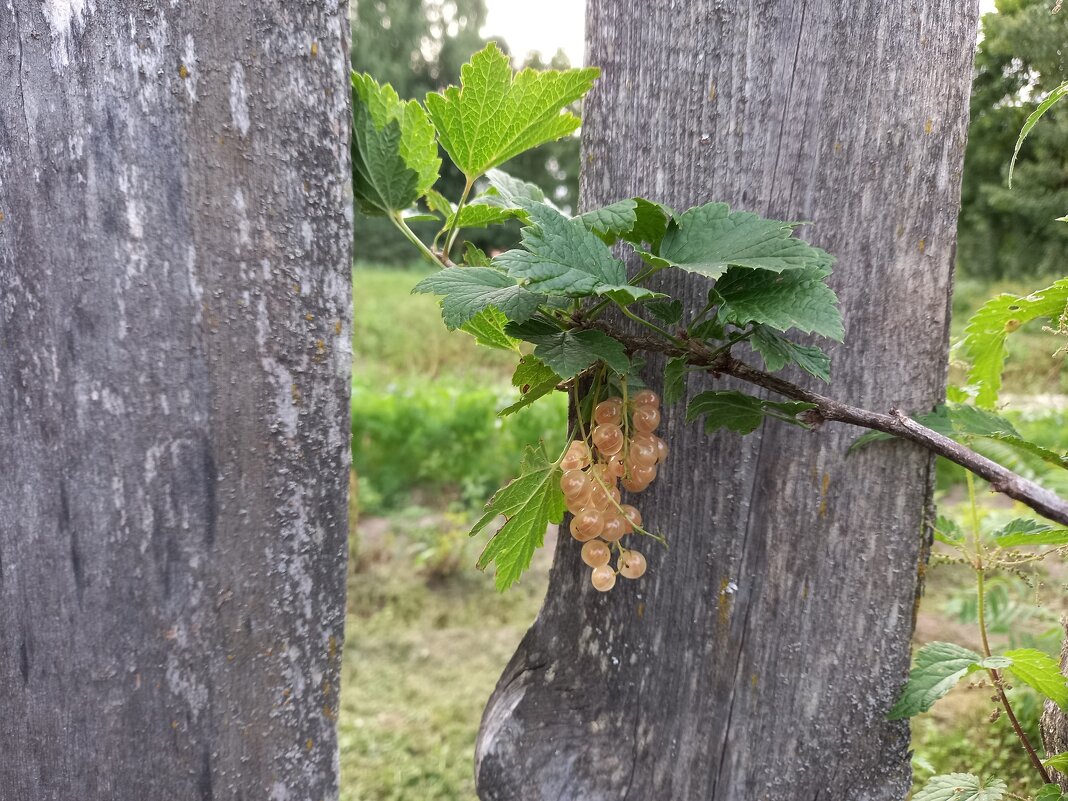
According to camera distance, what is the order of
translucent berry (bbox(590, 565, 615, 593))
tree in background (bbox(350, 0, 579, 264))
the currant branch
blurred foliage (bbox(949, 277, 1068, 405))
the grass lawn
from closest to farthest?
the currant branch
translucent berry (bbox(590, 565, 615, 593))
the grass lawn
blurred foliage (bbox(949, 277, 1068, 405))
tree in background (bbox(350, 0, 579, 264))

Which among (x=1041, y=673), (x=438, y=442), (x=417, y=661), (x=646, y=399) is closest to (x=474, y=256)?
(x=646, y=399)

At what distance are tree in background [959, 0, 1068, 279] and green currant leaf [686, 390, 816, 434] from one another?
56 centimetres

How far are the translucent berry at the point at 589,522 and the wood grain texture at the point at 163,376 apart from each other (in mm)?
290

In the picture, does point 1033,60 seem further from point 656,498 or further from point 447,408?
point 447,408

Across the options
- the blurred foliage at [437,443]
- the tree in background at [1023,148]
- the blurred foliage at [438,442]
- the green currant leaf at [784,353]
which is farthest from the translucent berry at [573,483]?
the blurred foliage at [437,443]

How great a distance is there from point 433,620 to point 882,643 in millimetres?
1906

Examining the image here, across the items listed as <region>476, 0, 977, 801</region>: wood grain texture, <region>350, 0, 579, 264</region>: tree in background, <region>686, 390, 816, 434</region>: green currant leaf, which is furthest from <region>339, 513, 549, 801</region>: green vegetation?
<region>350, 0, 579, 264</region>: tree in background

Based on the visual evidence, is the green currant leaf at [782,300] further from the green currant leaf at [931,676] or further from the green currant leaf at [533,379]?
the green currant leaf at [931,676]

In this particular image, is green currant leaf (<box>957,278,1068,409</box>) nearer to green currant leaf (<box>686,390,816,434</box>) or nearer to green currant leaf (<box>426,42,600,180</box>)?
green currant leaf (<box>686,390,816,434</box>)

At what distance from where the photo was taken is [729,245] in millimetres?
636

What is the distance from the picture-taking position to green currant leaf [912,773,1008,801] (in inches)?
32.3

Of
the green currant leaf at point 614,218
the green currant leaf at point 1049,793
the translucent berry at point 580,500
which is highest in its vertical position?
the green currant leaf at point 614,218

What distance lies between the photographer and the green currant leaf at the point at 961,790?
82 cm

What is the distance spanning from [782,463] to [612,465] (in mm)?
193
